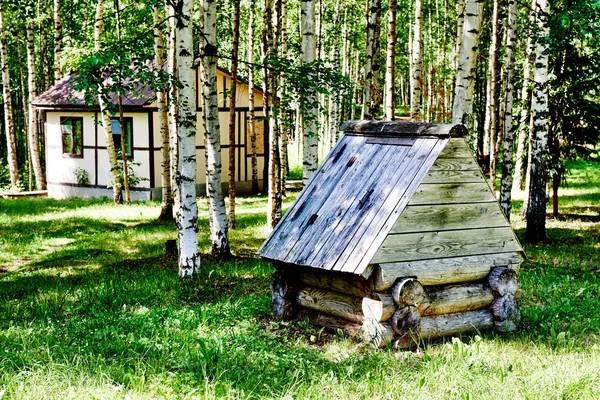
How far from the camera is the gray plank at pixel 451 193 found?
7191 millimetres

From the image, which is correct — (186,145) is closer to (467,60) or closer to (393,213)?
(393,213)

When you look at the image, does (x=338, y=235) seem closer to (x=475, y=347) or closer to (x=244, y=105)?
(x=475, y=347)

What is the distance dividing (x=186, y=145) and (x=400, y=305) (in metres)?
4.56

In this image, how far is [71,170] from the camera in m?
27.5

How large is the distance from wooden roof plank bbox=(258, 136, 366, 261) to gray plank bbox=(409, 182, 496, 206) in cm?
124

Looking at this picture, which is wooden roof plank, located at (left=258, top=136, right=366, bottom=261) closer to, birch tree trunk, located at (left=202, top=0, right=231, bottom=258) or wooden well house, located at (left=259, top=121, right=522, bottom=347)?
wooden well house, located at (left=259, top=121, right=522, bottom=347)

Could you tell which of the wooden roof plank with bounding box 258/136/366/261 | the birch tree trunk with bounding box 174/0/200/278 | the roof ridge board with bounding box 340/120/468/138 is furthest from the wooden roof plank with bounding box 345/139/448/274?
the birch tree trunk with bounding box 174/0/200/278

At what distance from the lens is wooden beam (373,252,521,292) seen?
6867 mm

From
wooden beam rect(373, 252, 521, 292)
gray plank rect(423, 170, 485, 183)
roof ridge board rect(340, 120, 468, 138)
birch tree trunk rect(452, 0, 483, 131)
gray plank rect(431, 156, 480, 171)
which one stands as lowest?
wooden beam rect(373, 252, 521, 292)

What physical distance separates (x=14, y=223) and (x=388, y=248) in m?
13.5

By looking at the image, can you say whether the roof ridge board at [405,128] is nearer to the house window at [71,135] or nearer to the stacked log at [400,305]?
the stacked log at [400,305]

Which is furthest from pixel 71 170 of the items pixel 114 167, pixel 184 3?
pixel 184 3

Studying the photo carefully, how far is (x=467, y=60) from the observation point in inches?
420

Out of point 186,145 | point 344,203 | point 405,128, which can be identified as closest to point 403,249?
point 344,203
